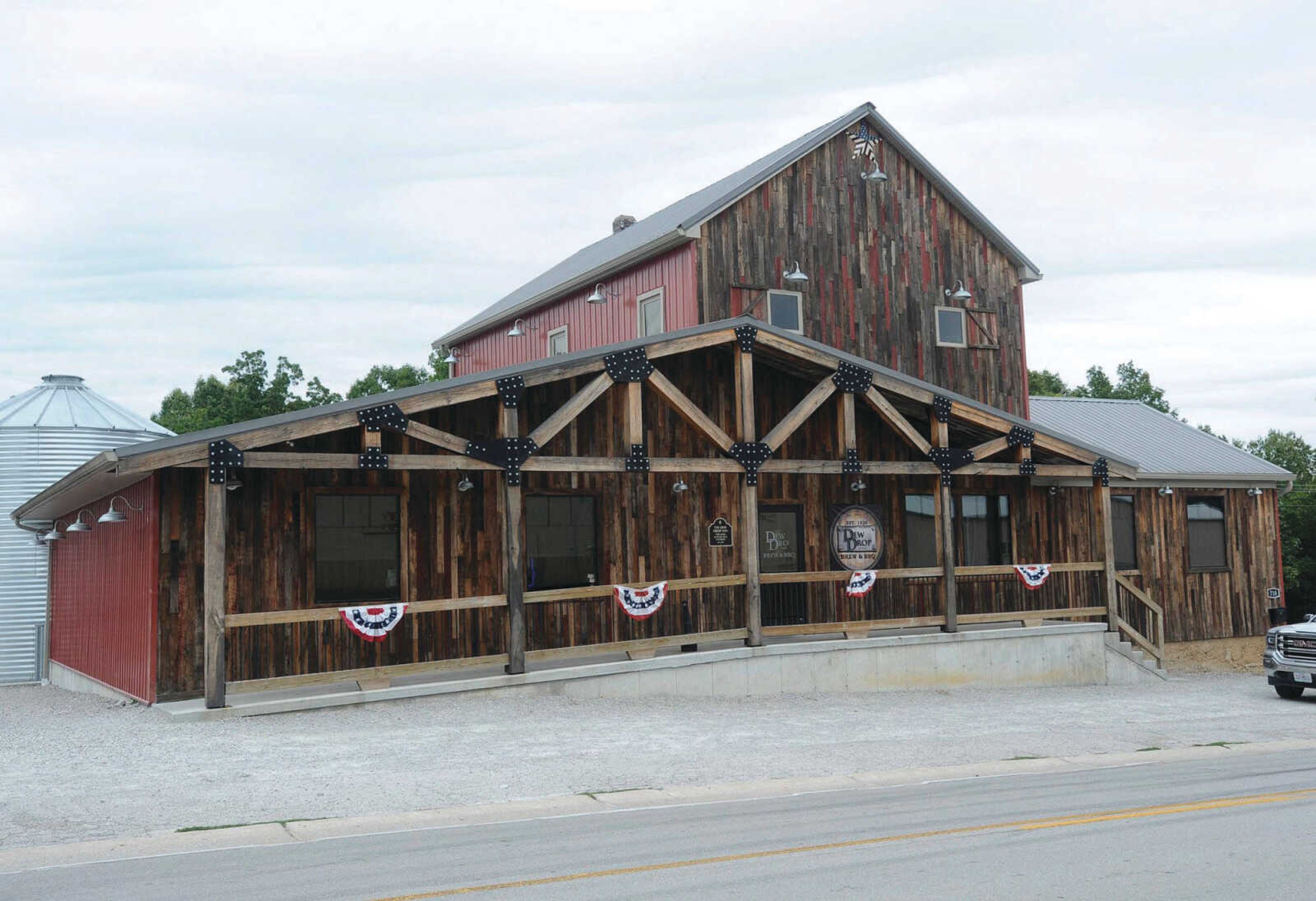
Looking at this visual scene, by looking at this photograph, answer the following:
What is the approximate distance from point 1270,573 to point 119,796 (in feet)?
80.6

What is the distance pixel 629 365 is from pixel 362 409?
3801 millimetres

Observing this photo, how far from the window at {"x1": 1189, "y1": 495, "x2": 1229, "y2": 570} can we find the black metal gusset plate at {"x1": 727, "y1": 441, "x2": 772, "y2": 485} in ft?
42.2

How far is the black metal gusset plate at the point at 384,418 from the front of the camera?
1381cm

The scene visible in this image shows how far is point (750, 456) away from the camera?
16.7 metres

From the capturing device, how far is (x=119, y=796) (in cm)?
959

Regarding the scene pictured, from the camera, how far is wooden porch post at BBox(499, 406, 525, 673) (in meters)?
14.7

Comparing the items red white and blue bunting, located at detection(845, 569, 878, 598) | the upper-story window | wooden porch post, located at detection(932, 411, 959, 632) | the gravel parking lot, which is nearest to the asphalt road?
the gravel parking lot

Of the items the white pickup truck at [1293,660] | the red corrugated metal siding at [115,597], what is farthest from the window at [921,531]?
the red corrugated metal siding at [115,597]

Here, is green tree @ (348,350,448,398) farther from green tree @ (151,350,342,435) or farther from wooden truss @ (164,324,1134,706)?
wooden truss @ (164,324,1134,706)

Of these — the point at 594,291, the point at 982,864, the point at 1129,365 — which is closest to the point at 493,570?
the point at 594,291

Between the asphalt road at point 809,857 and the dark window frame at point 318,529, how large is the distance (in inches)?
281

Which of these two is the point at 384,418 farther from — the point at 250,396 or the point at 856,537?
the point at 250,396

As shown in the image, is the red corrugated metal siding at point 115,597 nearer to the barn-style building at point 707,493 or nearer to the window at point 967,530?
the barn-style building at point 707,493

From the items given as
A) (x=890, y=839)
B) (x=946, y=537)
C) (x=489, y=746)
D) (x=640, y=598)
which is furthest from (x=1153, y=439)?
(x=890, y=839)
